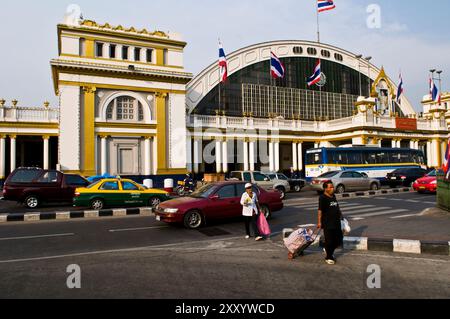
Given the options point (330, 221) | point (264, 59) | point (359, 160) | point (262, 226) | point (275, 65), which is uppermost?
point (264, 59)

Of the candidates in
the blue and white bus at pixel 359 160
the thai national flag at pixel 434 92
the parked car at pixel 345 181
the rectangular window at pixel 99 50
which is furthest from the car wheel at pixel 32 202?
the thai national flag at pixel 434 92

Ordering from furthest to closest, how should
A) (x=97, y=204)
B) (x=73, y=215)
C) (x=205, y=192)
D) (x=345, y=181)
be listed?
(x=345, y=181) < (x=97, y=204) < (x=73, y=215) < (x=205, y=192)

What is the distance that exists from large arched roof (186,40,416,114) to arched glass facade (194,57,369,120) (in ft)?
2.05

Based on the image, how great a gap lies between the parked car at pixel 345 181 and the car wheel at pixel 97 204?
13.3m

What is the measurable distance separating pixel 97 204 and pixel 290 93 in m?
34.8

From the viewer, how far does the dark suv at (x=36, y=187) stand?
1449cm

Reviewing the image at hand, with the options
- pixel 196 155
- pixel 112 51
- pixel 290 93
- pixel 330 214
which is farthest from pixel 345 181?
pixel 290 93

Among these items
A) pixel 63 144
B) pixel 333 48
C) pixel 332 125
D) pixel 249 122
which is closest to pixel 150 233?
pixel 63 144

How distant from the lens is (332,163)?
82.6 ft

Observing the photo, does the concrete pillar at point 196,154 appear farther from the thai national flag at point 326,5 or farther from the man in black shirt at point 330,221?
the man in black shirt at point 330,221

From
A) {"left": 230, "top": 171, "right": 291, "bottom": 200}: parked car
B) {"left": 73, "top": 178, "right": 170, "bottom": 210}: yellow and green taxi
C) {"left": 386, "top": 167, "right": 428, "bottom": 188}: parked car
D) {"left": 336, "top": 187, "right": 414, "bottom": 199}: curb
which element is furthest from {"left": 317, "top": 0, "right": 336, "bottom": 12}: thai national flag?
{"left": 73, "top": 178, "right": 170, "bottom": 210}: yellow and green taxi

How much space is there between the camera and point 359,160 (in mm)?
26734

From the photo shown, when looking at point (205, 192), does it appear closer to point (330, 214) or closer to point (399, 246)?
point (330, 214)

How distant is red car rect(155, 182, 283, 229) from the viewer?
31.8 ft
